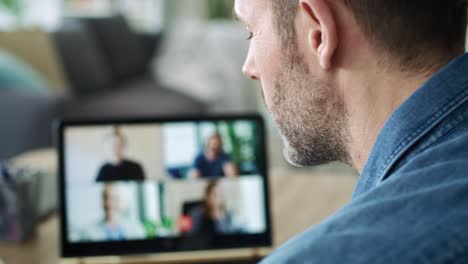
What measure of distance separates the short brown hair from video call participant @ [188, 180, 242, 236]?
539 millimetres

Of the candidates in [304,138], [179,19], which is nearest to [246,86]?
[179,19]

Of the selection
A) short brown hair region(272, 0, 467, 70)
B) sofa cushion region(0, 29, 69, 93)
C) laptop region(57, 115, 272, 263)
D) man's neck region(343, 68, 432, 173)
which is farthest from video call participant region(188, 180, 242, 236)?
sofa cushion region(0, 29, 69, 93)

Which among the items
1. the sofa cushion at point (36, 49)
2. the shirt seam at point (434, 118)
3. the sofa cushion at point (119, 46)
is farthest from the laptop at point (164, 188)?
the sofa cushion at point (119, 46)

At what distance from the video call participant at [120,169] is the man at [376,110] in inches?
14.0

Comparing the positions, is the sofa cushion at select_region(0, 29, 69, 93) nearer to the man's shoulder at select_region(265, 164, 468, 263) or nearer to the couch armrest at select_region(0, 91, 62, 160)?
the couch armrest at select_region(0, 91, 62, 160)

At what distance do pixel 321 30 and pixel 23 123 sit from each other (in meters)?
2.40

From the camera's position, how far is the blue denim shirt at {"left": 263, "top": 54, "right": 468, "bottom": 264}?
0.41 metres

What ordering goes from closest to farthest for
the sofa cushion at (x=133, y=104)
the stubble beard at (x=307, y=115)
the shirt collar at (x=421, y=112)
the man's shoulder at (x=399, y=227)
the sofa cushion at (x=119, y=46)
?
the man's shoulder at (x=399, y=227)
the shirt collar at (x=421, y=112)
the stubble beard at (x=307, y=115)
the sofa cushion at (x=133, y=104)
the sofa cushion at (x=119, y=46)

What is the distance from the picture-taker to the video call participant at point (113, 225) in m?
1.03

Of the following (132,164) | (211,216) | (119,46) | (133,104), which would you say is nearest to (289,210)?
(211,216)

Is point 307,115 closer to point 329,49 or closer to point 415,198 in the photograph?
point 329,49

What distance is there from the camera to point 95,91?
332cm

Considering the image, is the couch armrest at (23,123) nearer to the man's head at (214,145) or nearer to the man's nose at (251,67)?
the man's head at (214,145)

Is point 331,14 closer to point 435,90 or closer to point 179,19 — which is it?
point 435,90
